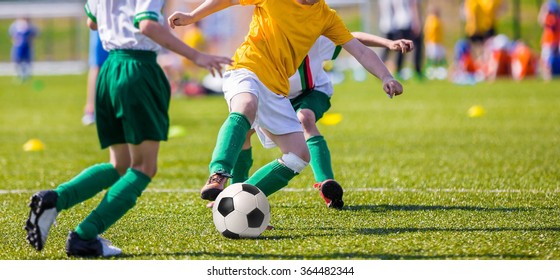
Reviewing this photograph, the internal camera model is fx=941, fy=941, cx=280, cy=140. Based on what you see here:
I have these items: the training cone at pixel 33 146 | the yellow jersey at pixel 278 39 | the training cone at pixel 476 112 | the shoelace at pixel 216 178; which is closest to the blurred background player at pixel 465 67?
the training cone at pixel 476 112

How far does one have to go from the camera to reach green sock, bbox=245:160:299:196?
5441 mm

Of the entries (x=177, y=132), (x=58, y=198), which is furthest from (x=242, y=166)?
(x=177, y=132)

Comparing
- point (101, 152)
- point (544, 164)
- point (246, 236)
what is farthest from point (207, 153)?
point (246, 236)

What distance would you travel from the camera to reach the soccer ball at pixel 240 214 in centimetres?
→ 517

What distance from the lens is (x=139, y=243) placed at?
16.8ft

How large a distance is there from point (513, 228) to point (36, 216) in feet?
8.65

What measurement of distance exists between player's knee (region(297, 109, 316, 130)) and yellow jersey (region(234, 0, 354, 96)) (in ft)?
2.65

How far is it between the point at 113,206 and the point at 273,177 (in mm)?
1104

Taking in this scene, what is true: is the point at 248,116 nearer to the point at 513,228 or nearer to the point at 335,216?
the point at 335,216

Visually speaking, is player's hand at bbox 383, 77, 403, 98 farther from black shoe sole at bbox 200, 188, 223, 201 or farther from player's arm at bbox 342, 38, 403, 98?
black shoe sole at bbox 200, 188, 223, 201

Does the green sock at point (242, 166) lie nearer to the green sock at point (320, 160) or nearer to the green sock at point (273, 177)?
the green sock at point (320, 160)

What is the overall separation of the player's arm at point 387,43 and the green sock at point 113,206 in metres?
1.87

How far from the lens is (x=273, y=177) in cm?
545

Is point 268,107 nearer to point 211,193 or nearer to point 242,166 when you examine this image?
point 211,193
